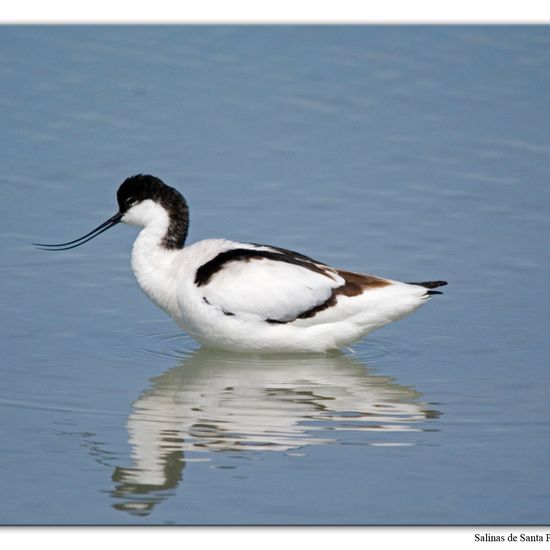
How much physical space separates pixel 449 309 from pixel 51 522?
4875mm

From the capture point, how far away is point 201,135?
15.4 meters

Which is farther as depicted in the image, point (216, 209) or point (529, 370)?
point (216, 209)

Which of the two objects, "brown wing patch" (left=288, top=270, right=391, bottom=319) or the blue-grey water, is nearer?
the blue-grey water

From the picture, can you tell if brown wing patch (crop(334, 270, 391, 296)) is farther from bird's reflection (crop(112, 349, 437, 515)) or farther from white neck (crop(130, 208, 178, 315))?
white neck (crop(130, 208, 178, 315))

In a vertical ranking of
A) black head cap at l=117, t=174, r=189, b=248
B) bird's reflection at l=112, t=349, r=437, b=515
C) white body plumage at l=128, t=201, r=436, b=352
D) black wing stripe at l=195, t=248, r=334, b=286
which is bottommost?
bird's reflection at l=112, t=349, r=437, b=515

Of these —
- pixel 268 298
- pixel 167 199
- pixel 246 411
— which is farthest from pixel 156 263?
pixel 246 411

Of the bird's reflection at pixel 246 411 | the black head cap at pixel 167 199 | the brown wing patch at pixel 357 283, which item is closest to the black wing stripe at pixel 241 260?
the brown wing patch at pixel 357 283

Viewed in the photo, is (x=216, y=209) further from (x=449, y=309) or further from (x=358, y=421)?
(x=358, y=421)

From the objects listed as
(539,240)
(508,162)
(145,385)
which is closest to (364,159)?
(508,162)

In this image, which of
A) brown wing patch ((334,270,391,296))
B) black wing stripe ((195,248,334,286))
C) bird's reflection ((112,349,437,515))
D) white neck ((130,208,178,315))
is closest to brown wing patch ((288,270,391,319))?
brown wing patch ((334,270,391,296))

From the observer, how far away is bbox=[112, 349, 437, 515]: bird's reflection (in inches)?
338

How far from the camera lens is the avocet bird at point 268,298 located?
34.7 ft

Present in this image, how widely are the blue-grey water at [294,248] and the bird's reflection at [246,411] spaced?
0.08 feet

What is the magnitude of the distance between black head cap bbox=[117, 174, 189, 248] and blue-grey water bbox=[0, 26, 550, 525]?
2.64 feet
